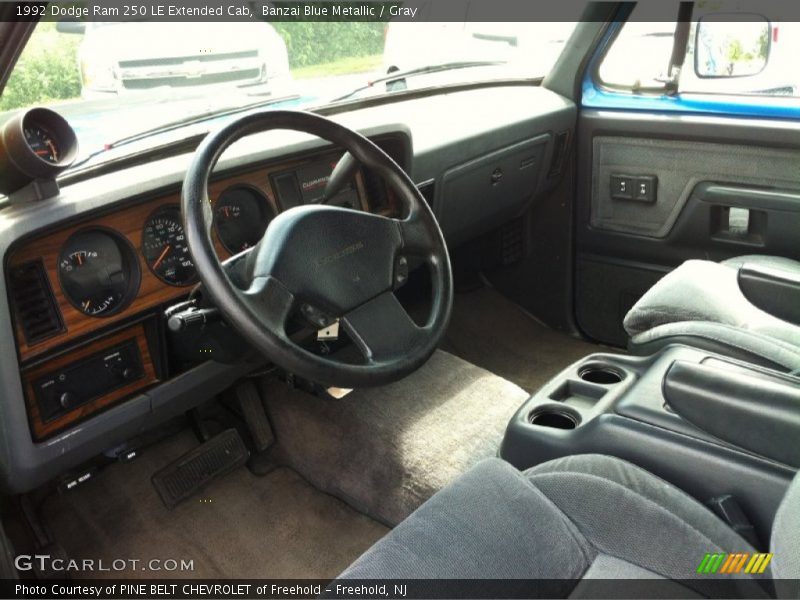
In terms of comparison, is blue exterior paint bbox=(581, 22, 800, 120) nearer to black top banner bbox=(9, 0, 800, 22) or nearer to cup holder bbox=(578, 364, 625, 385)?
black top banner bbox=(9, 0, 800, 22)

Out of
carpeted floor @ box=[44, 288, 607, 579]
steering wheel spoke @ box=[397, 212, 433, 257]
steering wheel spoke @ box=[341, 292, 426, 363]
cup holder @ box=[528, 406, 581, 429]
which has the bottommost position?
carpeted floor @ box=[44, 288, 607, 579]

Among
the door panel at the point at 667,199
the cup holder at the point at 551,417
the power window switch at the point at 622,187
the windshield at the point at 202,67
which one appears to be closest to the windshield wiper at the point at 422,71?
the windshield at the point at 202,67

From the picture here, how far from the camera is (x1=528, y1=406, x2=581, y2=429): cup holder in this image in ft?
5.41

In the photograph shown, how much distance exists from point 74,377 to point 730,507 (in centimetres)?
122

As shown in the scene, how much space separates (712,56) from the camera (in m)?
2.71

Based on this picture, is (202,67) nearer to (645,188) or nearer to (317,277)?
(317,277)

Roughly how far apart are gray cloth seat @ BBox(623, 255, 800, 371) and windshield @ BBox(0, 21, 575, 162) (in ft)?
3.55

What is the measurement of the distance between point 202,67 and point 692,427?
1342mm

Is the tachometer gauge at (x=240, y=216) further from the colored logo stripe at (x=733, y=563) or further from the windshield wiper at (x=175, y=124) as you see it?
the colored logo stripe at (x=733, y=563)

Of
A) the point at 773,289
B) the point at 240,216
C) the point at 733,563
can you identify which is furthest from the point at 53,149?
the point at 773,289

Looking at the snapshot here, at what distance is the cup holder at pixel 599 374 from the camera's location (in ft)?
5.83

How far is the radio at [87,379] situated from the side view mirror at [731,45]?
2070 mm

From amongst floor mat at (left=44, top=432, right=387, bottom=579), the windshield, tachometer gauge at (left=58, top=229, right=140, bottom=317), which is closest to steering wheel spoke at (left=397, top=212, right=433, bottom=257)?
tachometer gauge at (left=58, top=229, right=140, bottom=317)

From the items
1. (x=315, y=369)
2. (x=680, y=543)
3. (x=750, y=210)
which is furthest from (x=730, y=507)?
(x=750, y=210)
